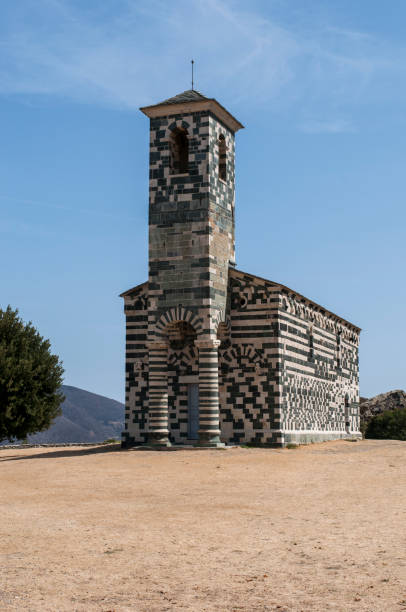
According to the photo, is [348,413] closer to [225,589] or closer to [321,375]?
[321,375]

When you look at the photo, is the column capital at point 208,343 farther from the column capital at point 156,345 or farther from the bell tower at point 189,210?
the column capital at point 156,345

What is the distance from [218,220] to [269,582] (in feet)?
75.8

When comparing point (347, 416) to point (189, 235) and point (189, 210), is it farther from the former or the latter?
point (189, 210)

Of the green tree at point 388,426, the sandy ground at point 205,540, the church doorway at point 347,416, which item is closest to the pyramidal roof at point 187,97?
the sandy ground at point 205,540

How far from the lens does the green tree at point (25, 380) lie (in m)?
31.9

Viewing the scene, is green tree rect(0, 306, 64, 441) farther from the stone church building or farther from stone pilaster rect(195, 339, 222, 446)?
stone pilaster rect(195, 339, 222, 446)

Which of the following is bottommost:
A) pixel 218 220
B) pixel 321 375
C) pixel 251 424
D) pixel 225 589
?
pixel 225 589

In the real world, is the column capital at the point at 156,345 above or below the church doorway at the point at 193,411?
above

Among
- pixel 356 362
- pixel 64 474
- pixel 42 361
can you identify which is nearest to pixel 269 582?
pixel 64 474

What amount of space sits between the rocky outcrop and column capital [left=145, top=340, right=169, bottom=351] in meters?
28.1

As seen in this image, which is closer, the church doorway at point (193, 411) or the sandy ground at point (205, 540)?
the sandy ground at point (205, 540)

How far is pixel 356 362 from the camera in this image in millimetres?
46625

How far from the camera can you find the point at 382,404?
5509 cm

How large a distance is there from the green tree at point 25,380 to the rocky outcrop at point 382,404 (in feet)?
90.1
